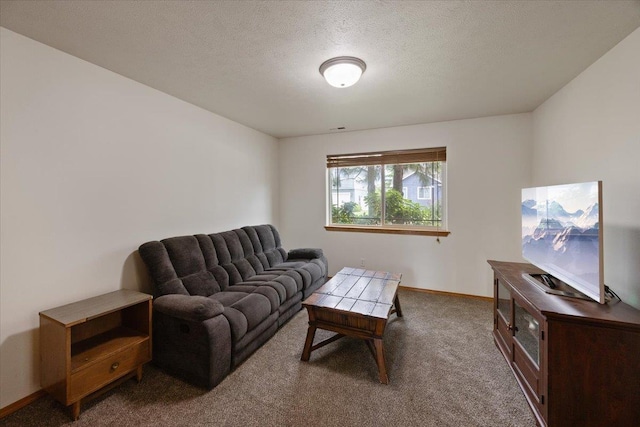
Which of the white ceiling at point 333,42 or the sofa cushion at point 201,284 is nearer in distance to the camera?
the white ceiling at point 333,42

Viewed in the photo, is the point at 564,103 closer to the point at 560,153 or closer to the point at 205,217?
the point at 560,153

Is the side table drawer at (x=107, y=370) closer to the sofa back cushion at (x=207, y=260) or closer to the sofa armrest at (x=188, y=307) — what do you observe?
the sofa armrest at (x=188, y=307)

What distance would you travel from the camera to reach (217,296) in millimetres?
2434

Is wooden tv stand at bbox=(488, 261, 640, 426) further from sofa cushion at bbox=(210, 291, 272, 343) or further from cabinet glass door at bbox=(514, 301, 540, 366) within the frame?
sofa cushion at bbox=(210, 291, 272, 343)

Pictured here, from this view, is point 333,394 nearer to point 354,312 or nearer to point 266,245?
point 354,312

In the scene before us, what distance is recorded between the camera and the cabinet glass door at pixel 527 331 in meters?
1.59

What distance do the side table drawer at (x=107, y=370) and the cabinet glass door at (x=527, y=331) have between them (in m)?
2.68

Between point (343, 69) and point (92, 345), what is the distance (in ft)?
8.99

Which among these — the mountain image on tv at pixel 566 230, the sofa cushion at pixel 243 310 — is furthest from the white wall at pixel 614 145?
the sofa cushion at pixel 243 310

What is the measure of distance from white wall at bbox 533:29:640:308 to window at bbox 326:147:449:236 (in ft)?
4.73

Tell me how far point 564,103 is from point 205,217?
400 cm

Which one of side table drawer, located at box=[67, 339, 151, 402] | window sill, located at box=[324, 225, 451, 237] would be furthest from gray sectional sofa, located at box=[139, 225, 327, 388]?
window sill, located at box=[324, 225, 451, 237]

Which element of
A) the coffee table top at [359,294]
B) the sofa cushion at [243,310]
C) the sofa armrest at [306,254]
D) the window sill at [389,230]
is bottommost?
the sofa cushion at [243,310]

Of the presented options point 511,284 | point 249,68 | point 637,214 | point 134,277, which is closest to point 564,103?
point 637,214
